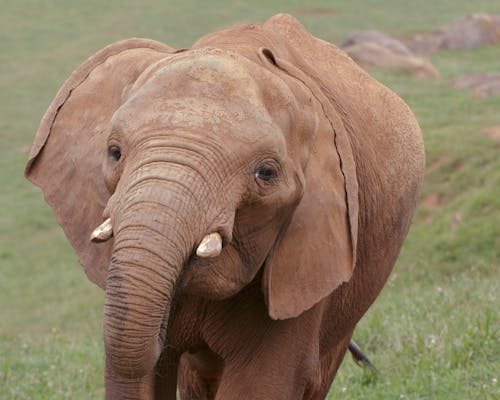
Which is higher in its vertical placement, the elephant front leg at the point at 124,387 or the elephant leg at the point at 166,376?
the elephant front leg at the point at 124,387

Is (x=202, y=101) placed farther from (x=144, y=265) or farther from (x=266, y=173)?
(x=144, y=265)

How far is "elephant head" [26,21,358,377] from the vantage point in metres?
3.41

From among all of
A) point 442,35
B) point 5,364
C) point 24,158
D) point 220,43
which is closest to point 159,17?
point 442,35

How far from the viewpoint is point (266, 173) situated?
12.6 feet

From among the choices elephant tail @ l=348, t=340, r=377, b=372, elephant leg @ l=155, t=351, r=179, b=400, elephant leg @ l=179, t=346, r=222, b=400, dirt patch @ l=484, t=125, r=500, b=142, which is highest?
elephant leg @ l=155, t=351, r=179, b=400

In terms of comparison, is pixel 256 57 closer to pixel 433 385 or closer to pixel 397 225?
pixel 397 225

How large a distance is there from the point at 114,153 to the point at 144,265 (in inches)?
24.3

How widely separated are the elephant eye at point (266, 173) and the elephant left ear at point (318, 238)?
0.33 meters

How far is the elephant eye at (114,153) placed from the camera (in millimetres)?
3822

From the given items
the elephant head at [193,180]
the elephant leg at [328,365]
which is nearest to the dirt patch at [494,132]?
the elephant leg at [328,365]

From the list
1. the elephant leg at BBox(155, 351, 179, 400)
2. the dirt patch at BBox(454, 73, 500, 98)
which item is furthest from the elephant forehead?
the dirt patch at BBox(454, 73, 500, 98)

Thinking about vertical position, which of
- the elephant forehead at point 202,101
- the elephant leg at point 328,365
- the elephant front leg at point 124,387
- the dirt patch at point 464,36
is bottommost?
the dirt patch at point 464,36

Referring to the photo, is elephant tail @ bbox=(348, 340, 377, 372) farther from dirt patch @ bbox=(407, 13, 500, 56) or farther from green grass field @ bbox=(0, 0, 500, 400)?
dirt patch @ bbox=(407, 13, 500, 56)

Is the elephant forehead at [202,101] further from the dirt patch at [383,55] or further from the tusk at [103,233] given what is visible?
the dirt patch at [383,55]
